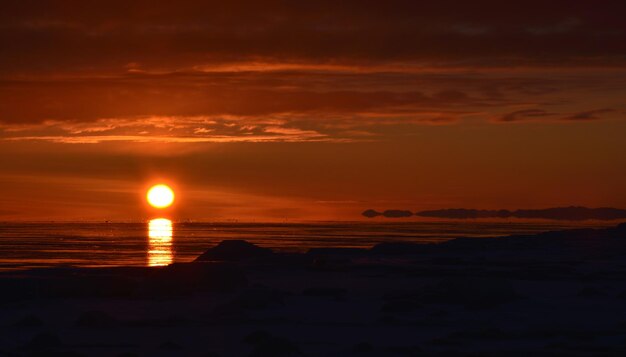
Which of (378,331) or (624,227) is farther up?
(624,227)

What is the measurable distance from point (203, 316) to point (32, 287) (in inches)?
430

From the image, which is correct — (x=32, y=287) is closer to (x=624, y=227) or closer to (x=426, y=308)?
(x=426, y=308)

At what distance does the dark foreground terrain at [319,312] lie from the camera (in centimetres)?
3027

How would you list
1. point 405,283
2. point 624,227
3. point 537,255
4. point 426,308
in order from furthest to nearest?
point 624,227
point 537,255
point 405,283
point 426,308

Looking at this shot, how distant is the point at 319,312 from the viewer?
39.3 metres

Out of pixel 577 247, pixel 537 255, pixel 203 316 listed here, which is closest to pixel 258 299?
pixel 203 316

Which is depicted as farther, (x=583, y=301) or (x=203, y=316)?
(x=583, y=301)

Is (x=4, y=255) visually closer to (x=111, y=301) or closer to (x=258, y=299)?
(x=111, y=301)

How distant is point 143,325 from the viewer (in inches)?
1388

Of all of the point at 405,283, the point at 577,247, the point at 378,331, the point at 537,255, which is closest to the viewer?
the point at 378,331

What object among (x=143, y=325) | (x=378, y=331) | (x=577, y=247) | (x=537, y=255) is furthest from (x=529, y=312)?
(x=577, y=247)

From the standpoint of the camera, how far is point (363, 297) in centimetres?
4472

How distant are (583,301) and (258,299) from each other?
13.7 m

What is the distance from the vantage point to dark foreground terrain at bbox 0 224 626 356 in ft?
99.3
